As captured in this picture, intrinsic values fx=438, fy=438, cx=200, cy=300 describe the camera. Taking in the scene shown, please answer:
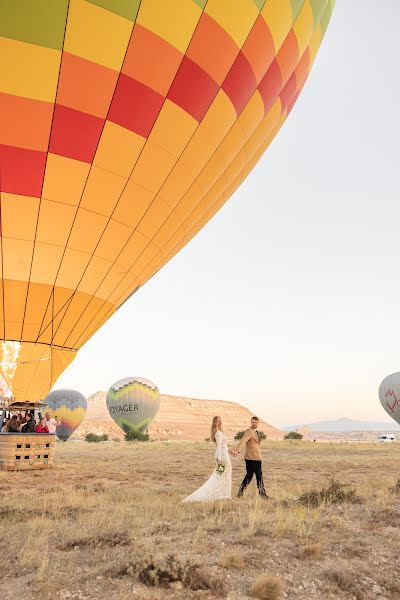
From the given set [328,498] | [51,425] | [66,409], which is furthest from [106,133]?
[66,409]

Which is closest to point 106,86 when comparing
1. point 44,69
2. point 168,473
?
point 44,69

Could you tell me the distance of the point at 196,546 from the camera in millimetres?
4453

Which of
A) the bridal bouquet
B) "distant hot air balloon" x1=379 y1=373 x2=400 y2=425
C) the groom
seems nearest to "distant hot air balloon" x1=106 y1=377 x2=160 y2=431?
"distant hot air balloon" x1=379 y1=373 x2=400 y2=425

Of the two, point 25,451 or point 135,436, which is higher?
point 25,451

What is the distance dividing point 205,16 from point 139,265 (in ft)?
17.3

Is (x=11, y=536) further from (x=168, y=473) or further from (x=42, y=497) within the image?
(x=168, y=473)

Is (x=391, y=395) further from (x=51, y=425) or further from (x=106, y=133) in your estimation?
(x=106, y=133)

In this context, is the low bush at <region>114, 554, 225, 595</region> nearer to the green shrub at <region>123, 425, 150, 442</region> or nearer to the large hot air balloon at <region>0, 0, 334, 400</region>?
the large hot air balloon at <region>0, 0, 334, 400</region>

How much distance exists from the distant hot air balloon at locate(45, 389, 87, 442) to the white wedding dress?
42052 millimetres

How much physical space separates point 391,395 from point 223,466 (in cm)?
4688

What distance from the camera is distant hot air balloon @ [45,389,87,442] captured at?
4650cm

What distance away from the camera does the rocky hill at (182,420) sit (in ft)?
337

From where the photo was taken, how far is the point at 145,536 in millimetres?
4969

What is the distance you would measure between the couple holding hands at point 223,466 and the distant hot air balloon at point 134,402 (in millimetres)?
40464
